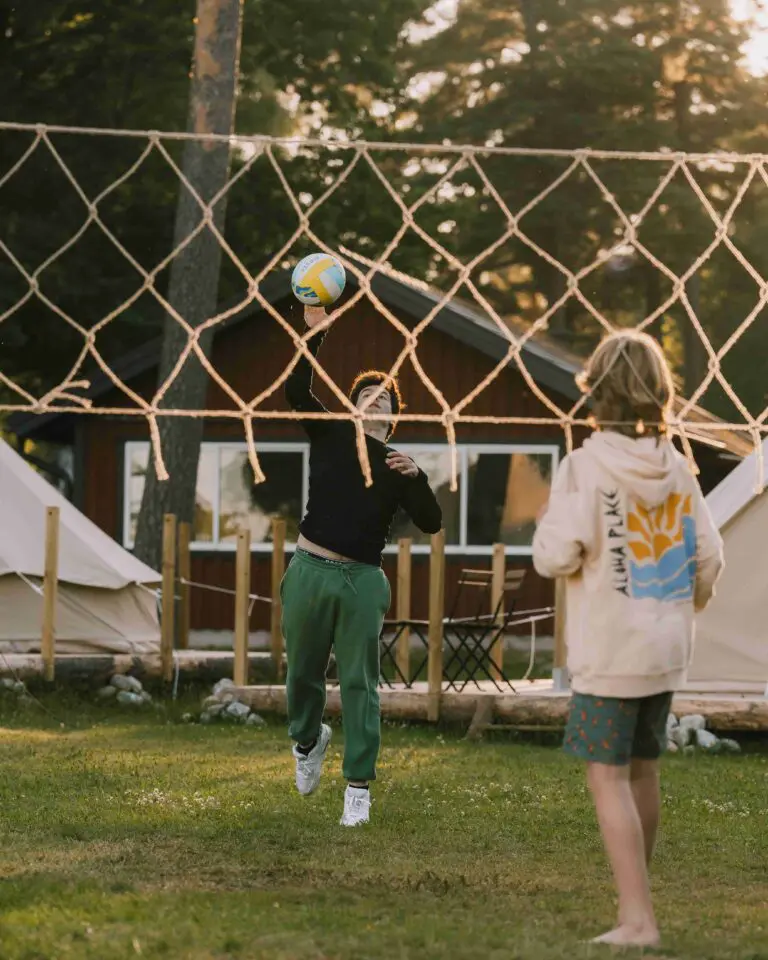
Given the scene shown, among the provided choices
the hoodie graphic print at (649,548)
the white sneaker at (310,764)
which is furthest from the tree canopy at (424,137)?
the hoodie graphic print at (649,548)

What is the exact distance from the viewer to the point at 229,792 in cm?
759

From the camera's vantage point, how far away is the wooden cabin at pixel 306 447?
717 inches

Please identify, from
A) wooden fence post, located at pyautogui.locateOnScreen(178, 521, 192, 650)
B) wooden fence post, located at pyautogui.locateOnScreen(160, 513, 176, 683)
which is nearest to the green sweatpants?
wooden fence post, located at pyautogui.locateOnScreen(160, 513, 176, 683)

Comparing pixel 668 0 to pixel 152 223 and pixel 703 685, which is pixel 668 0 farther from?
pixel 703 685

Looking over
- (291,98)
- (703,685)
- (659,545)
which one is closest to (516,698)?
(703,685)

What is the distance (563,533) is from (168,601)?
7.65m

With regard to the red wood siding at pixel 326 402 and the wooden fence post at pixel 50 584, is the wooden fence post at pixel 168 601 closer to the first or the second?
the wooden fence post at pixel 50 584

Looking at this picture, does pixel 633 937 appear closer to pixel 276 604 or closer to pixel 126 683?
pixel 276 604

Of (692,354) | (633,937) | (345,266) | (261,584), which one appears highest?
(345,266)

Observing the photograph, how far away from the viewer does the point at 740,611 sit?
11.0m

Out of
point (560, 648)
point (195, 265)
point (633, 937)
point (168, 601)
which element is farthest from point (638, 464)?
point (195, 265)

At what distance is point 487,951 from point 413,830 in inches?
86.1

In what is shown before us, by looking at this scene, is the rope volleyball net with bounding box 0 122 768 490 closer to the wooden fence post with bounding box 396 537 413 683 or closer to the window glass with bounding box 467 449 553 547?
the window glass with bounding box 467 449 553 547

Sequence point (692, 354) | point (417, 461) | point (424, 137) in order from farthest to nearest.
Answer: point (692, 354) < point (424, 137) < point (417, 461)
